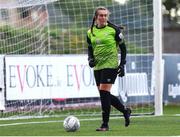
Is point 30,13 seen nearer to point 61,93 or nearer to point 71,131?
point 61,93

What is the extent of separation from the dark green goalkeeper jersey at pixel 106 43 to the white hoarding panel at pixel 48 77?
5.23 m

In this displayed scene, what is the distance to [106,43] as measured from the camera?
12.5 metres

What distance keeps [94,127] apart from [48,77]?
16.1 ft


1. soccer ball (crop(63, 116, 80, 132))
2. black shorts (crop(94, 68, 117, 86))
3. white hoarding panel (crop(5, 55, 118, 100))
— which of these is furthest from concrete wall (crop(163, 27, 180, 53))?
soccer ball (crop(63, 116, 80, 132))

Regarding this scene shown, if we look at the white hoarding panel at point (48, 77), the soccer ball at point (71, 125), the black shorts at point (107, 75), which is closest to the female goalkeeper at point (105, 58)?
the black shorts at point (107, 75)

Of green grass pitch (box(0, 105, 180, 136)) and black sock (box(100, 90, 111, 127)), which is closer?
green grass pitch (box(0, 105, 180, 136))

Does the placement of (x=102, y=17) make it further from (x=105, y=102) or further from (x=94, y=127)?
(x=94, y=127)

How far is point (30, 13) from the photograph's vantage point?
60.2 ft

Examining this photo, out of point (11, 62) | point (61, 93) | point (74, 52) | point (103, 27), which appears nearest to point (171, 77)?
point (74, 52)

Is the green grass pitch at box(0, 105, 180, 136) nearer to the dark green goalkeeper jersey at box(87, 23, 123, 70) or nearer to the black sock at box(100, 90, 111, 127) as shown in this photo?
the black sock at box(100, 90, 111, 127)

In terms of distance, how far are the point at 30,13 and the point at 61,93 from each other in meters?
1.96

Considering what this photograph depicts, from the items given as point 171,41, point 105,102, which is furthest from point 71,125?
point 171,41

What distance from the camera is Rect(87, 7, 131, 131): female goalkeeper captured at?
40.7ft

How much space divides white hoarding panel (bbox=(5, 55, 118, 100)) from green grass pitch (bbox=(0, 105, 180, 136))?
1.71 m
